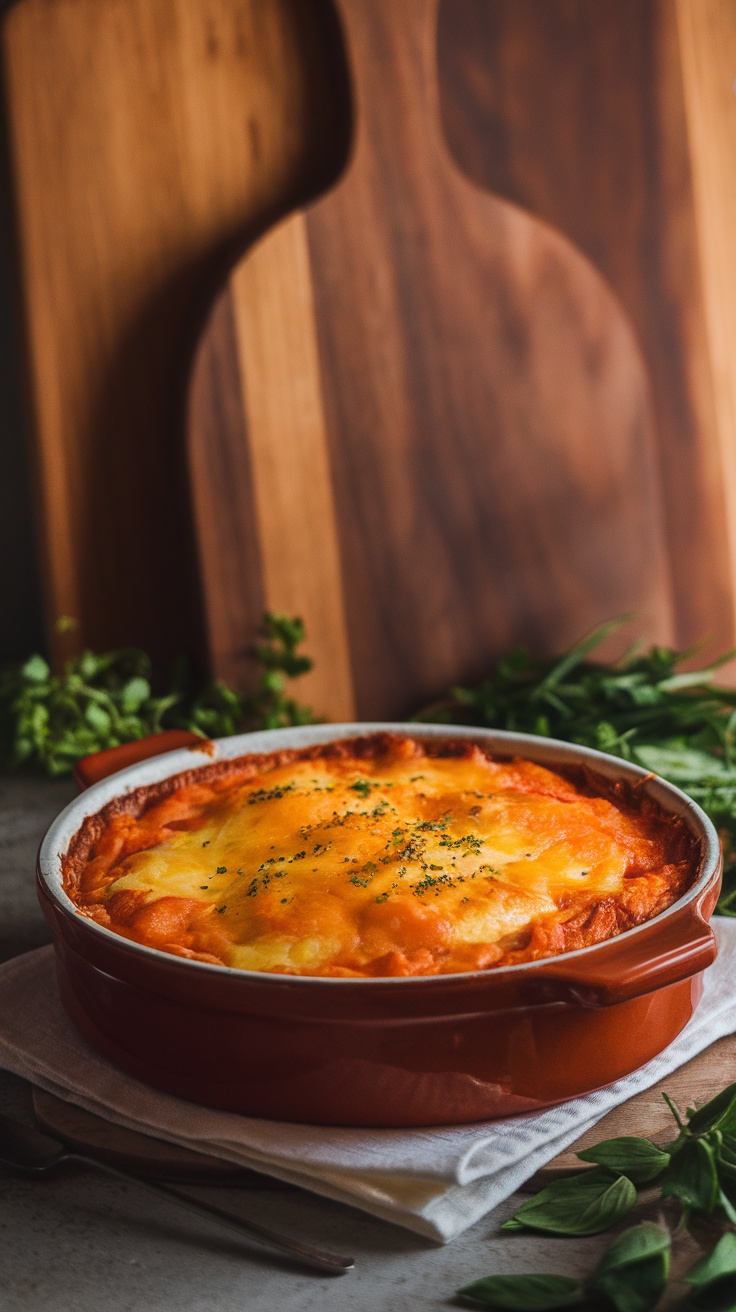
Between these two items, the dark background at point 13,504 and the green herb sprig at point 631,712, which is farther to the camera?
the dark background at point 13,504

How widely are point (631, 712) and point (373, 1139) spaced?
1.40 m

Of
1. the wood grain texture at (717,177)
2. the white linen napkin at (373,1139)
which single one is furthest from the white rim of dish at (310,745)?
the wood grain texture at (717,177)

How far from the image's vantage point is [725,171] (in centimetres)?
371

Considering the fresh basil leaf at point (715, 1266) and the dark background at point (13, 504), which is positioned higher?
the dark background at point (13, 504)

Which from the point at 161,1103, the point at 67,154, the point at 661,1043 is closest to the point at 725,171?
the point at 67,154

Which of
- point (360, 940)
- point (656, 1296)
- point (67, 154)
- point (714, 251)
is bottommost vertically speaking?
point (656, 1296)

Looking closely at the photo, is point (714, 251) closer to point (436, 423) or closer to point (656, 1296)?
point (436, 423)

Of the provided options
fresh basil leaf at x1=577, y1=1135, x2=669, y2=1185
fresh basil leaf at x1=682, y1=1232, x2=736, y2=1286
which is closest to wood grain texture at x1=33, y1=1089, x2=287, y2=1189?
fresh basil leaf at x1=577, y1=1135, x2=669, y2=1185

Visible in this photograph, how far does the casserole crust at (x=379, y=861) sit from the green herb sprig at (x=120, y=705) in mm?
613

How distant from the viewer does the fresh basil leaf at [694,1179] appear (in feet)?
4.42

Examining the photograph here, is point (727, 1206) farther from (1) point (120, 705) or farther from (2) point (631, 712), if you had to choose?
(1) point (120, 705)

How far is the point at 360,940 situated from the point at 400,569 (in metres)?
1.59

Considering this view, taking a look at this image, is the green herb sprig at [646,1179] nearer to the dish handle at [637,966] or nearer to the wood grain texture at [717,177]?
the dish handle at [637,966]

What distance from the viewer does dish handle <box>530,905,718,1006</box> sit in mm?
1357
